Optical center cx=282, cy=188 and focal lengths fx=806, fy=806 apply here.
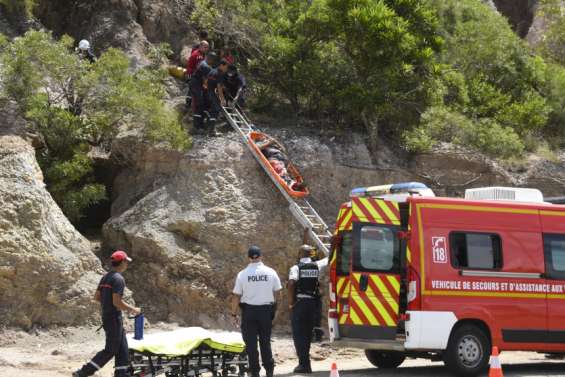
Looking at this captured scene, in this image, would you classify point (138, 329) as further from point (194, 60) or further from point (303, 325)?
point (194, 60)

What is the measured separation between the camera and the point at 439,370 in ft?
43.1

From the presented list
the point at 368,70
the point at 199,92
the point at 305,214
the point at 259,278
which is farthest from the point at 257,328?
the point at 368,70

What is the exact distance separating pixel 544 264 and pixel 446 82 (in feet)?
36.2

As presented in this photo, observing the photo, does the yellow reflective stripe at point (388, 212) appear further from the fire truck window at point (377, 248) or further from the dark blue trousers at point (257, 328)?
the dark blue trousers at point (257, 328)

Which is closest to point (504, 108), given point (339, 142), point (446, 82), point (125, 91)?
point (446, 82)

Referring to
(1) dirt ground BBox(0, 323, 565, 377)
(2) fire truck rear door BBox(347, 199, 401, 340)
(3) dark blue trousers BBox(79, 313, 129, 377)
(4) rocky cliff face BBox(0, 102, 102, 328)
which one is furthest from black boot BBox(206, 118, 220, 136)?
(3) dark blue trousers BBox(79, 313, 129, 377)

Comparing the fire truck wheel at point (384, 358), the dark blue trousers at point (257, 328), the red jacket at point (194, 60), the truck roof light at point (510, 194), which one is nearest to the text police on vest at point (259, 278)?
the dark blue trousers at point (257, 328)

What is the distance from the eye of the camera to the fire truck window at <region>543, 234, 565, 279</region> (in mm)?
12484

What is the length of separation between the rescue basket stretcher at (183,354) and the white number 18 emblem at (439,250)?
309cm

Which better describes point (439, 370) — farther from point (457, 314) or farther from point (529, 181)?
point (529, 181)

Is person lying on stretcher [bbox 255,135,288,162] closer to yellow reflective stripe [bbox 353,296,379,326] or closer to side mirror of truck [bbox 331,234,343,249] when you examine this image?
side mirror of truck [bbox 331,234,343,249]

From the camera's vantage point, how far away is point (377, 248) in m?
11.8

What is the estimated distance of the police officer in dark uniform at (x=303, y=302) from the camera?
1211 centimetres

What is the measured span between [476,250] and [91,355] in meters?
6.31
